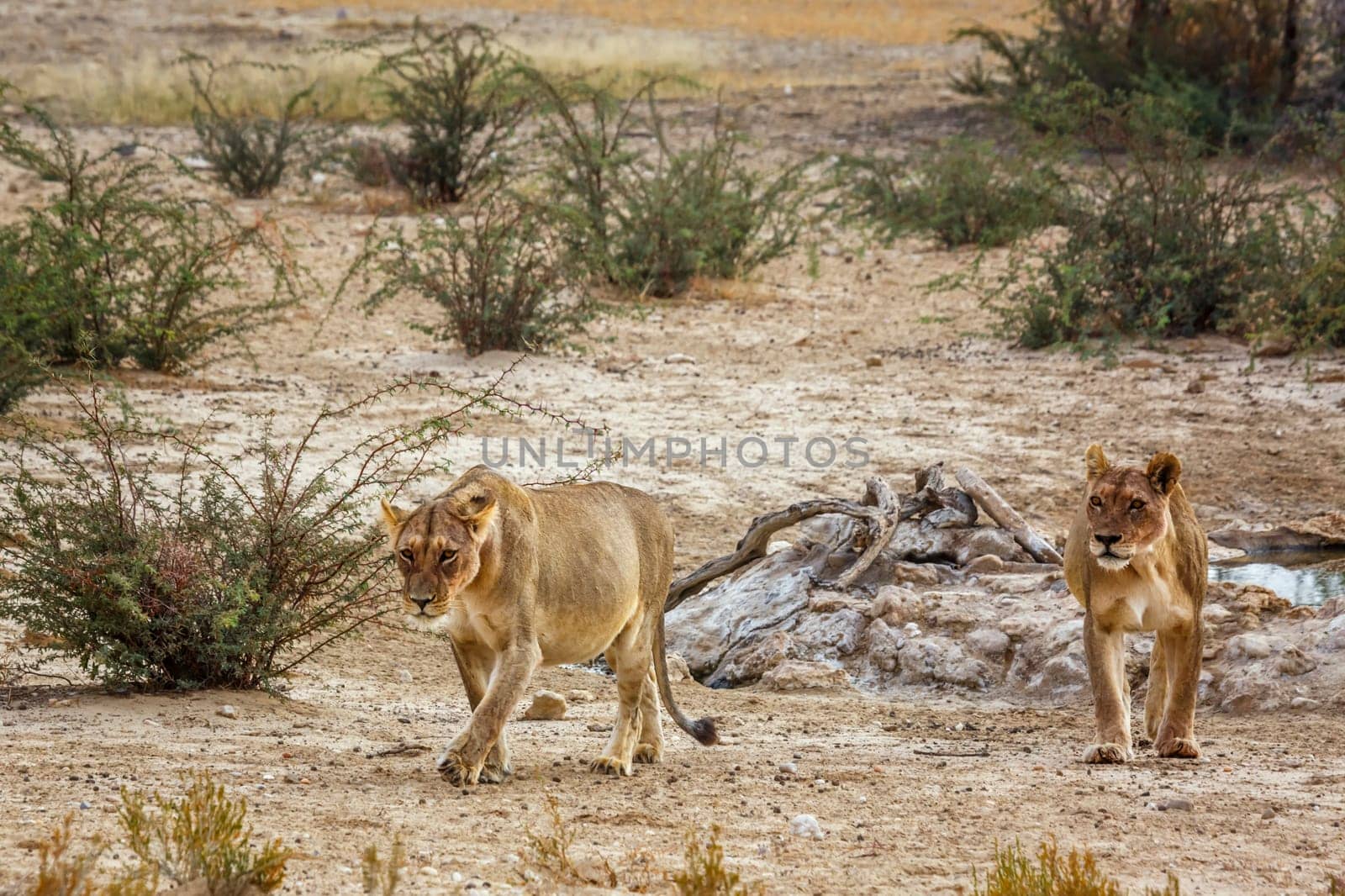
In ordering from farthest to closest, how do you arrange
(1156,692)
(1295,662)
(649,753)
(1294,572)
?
(1294,572) < (1295,662) < (1156,692) < (649,753)

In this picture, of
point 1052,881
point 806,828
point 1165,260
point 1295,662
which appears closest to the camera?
point 1052,881

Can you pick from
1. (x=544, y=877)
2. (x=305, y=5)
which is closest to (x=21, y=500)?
(x=544, y=877)

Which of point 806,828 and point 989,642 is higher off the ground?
point 806,828

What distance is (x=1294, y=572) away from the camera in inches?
392

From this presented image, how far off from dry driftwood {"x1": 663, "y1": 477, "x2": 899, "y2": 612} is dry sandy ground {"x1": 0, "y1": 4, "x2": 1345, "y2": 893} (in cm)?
65

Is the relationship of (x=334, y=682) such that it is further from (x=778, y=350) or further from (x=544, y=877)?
(x=778, y=350)

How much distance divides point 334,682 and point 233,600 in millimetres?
1187

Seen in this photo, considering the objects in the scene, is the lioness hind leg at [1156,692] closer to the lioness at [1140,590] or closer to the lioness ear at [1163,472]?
the lioness at [1140,590]

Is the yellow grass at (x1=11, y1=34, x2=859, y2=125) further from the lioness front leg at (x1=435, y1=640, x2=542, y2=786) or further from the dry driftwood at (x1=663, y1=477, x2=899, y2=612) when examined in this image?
the lioness front leg at (x1=435, y1=640, x2=542, y2=786)

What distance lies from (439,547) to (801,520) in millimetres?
4402

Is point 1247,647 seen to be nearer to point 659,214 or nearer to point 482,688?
point 482,688

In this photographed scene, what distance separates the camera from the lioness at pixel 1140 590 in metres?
6.43

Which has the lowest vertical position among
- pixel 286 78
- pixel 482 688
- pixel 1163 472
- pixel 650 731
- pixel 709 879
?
pixel 650 731

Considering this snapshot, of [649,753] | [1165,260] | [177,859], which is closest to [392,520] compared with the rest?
[177,859]
